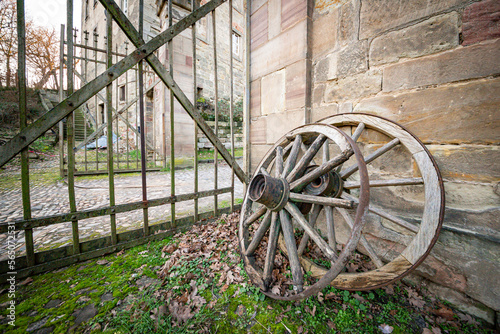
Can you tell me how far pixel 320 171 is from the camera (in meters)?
1.39

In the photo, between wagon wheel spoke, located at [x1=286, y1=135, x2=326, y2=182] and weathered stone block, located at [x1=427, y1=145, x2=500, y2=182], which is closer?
weathered stone block, located at [x1=427, y1=145, x2=500, y2=182]

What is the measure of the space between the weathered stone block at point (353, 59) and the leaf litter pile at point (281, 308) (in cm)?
188

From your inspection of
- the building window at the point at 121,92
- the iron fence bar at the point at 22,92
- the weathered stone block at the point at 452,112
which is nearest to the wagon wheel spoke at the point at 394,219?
the weathered stone block at the point at 452,112

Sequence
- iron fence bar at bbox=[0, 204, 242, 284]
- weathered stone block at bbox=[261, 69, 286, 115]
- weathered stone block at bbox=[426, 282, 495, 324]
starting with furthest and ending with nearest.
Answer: weathered stone block at bbox=[261, 69, 286, 115] → iron fence bar at bbox=[0, 204, 242, 284] → weathered stone block at bbox=[426, 282, 495, 324]

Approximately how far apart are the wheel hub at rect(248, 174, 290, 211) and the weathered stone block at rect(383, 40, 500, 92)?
1.33 meters

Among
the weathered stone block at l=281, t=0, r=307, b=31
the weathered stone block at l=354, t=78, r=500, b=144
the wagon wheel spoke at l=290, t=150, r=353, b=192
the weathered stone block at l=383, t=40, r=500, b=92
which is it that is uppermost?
the weathered stone block at l=281, t=0, r=307, b=31

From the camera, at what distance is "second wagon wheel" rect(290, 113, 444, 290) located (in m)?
1.30

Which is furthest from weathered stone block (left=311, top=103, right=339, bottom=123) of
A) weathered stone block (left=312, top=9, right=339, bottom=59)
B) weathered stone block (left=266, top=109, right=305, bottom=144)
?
weathered stone block (left=312, top=9, right=339, bottom=59)

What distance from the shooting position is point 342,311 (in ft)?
4.63

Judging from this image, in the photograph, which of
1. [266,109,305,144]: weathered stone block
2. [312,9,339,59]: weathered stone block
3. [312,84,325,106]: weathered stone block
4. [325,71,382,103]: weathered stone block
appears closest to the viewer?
[325,71,382,103]: weathered stone block

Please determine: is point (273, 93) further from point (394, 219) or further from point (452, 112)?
point (394, 219)

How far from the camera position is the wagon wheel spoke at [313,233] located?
1.13 m

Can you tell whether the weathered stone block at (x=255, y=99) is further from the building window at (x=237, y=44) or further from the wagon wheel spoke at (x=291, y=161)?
the building window at (x=237, y=44)

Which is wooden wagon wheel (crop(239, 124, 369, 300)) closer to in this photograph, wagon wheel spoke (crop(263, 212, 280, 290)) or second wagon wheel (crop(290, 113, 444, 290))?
wagon wheel spoke (crop(263, 212, 280, 290))
